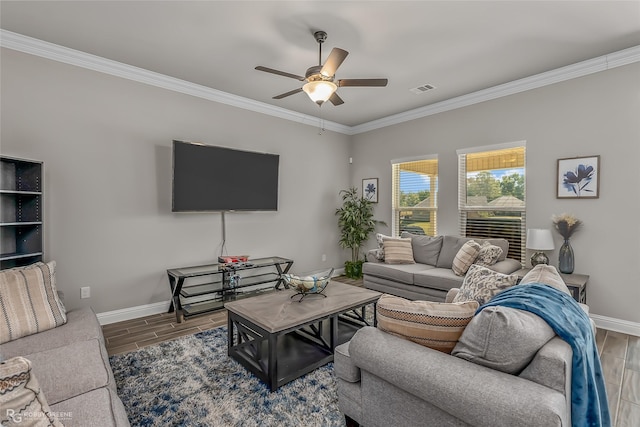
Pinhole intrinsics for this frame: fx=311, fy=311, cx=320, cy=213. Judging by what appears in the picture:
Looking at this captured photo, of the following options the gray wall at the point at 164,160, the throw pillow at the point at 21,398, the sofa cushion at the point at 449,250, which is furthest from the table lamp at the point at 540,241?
the throw pillow at the point at 21,398

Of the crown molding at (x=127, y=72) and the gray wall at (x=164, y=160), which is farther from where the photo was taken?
the gray wall at (x=164, y=160)

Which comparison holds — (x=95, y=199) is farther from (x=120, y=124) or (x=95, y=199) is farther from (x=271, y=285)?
(x=271, y=285)

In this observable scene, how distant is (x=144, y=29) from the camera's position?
Result: 2.83 m

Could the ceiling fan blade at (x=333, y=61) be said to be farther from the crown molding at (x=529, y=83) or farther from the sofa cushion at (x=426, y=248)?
the sofa cushion at (x=426, y=248)

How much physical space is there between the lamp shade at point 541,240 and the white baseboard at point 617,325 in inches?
35.1

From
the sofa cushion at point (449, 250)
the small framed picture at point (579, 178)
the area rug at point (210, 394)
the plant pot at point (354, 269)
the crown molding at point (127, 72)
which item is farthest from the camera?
the plant pot at point (354, 269)

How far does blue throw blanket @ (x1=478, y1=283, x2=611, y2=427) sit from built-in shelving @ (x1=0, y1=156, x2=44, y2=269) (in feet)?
12.0

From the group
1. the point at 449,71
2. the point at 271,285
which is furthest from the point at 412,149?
the point at 271,285

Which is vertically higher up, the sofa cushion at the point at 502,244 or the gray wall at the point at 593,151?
the gray wall at the point at 593,151

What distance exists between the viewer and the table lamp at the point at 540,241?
3.53 meters

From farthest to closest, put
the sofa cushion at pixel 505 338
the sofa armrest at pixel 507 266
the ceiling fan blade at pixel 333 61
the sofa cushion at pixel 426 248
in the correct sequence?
the sofa cushion at pixel 426 248, the sofa armrest at pixel 507 266, the ceiling fan blade at pixel 333 61, the sofa cushion at pixel 505 338

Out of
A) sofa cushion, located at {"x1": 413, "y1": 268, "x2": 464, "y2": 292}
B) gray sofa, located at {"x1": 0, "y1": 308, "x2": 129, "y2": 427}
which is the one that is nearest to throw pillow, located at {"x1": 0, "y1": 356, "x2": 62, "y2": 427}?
gray sofa, located at {"x1": 0, "y1": 308, "x2": 129, "y2": 427}

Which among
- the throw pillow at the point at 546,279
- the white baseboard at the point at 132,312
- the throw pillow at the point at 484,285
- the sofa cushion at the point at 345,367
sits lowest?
the white baseboard at the point at 132,312

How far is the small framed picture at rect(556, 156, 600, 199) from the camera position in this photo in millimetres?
3438
